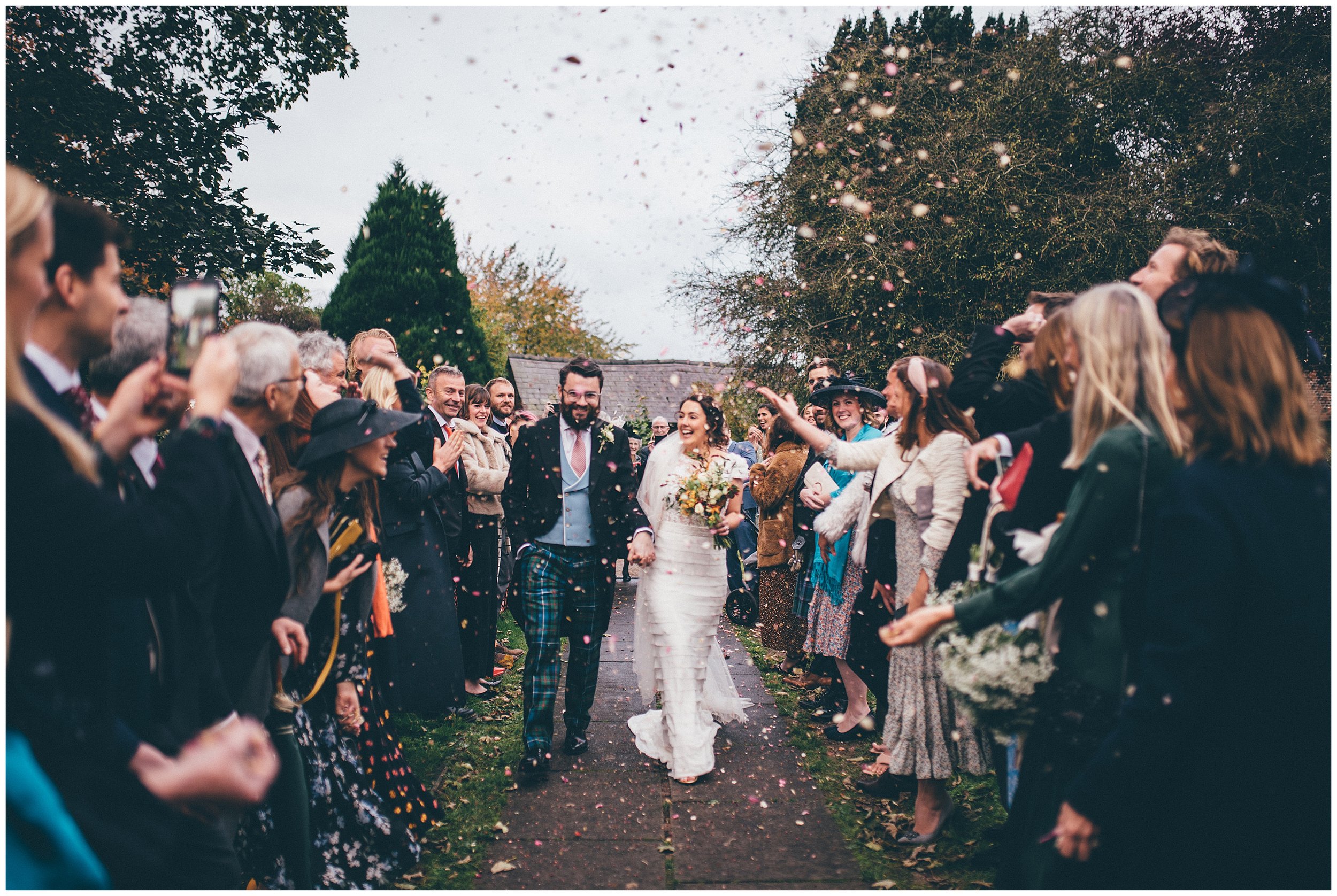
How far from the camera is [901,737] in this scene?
3.77 meters

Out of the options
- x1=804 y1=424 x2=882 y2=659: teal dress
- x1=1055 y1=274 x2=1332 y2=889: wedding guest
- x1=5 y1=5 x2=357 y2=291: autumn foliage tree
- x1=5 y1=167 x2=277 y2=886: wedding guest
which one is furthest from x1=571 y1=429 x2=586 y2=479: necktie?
x1=5 y1=5 x2=357 y2=291: autumn foliage tree

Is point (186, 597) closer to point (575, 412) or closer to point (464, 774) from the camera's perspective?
point (464, 774)

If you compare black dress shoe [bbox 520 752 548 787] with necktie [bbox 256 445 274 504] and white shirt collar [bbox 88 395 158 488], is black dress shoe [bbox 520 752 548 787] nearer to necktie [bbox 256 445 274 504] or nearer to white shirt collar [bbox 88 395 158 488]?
necktie [bbox 256 445 274 504]

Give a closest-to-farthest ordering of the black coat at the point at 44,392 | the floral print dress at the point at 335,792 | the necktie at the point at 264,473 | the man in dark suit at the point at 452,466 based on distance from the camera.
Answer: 1. the black coat at the point at 44,392
2. the necktie at the point at 264,473
3. the floral print dress at the point at 335,792
4. the man in dark suit at the point at 452,466

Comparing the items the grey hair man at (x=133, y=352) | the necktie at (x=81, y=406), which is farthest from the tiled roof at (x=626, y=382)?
the necktie at (x=81, y=406)

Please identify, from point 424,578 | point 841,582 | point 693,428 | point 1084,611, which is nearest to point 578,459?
point 693,428

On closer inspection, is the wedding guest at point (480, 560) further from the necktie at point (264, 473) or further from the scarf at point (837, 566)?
the necktie at point (264, 473)

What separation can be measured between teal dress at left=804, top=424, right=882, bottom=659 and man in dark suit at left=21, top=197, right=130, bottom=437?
4389 millimetres

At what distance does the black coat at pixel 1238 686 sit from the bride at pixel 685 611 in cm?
307

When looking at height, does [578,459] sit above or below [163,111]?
below

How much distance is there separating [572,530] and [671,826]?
5.79ft

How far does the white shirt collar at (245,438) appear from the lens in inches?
95.7

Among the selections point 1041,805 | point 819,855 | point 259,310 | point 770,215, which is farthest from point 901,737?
point 259,310

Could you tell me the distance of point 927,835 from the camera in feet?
12.0
